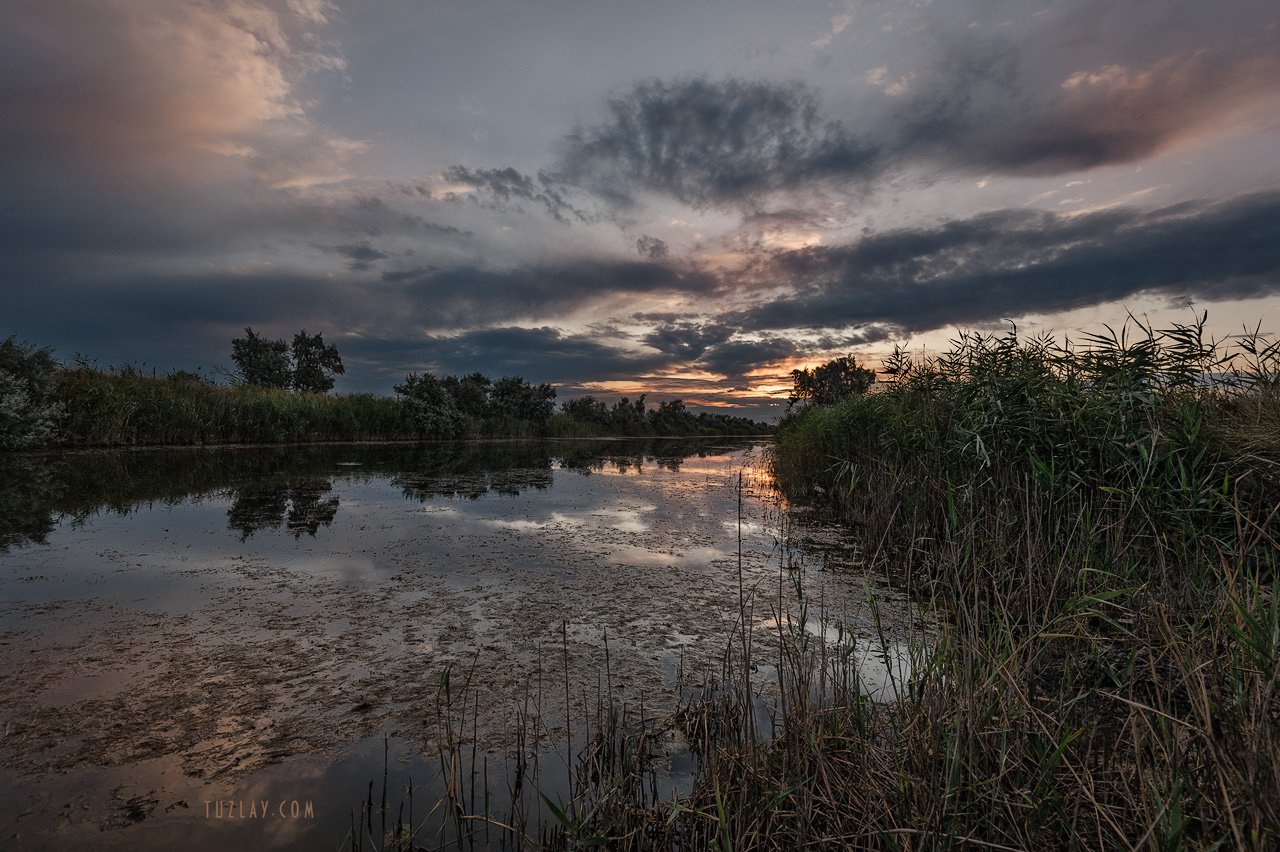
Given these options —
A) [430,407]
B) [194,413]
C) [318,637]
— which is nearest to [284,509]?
[318,637]

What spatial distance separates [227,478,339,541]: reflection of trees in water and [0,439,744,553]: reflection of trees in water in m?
0.02

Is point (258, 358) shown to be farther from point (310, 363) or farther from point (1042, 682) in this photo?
point (1042, 682)

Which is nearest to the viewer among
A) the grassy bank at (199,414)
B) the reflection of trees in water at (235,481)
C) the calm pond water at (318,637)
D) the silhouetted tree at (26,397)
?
the calm pond water at (318,637)

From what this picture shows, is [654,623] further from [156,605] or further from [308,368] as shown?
[308,368]

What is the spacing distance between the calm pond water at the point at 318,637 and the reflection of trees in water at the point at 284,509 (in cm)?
9

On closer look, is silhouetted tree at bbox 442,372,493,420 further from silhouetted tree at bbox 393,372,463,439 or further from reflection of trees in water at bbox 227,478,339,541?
reflection of trees in water at bbox 227,478,339,541

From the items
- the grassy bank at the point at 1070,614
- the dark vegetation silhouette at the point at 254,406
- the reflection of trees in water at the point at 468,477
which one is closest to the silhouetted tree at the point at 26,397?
Answer: the dark vegetation silhouette at the point at 254,406

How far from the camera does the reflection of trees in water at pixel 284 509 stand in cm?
846

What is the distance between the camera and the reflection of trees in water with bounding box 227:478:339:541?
27.8 feet

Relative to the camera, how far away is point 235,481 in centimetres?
1280

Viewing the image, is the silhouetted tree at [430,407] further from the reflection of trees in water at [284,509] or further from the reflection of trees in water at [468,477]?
the reflection of trees in water at [284,509]

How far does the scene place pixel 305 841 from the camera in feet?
7.59

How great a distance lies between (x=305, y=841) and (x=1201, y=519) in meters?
7.34

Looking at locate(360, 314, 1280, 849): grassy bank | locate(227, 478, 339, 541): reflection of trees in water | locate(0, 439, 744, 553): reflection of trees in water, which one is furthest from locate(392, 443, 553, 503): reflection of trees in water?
locate(360, 314, 1280, 849): grassy bank
